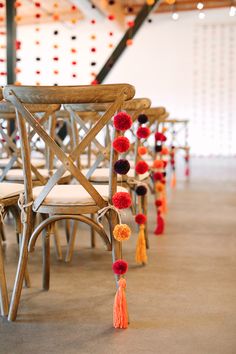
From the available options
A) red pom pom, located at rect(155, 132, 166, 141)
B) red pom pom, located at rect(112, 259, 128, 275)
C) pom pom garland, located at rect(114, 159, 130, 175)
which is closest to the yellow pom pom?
red pom pom, located at rect(112, 259, 128, 275)

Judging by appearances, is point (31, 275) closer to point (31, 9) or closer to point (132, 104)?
point (132, 104)

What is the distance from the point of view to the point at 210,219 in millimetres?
3760

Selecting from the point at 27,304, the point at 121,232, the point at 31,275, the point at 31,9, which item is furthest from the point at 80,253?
the point at 31,9

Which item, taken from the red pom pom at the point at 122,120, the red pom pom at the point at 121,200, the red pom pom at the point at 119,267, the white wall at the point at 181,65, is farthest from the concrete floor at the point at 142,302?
the white wall at the point at 181,65

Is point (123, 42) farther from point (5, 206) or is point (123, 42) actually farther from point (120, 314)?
point (120, 314)

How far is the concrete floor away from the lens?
1606mm

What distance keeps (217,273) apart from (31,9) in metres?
9.86

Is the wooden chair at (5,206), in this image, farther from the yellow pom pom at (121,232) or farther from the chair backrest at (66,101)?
the yellow pom pom at (121,232)

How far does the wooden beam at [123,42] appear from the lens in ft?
21.6

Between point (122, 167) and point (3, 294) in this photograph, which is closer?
point (122, 167)

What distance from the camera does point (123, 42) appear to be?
687 centimetres

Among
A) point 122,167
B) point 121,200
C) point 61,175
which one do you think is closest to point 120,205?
point 121,200

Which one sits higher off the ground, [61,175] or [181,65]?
[181,65]

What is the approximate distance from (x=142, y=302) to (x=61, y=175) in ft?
2.22
